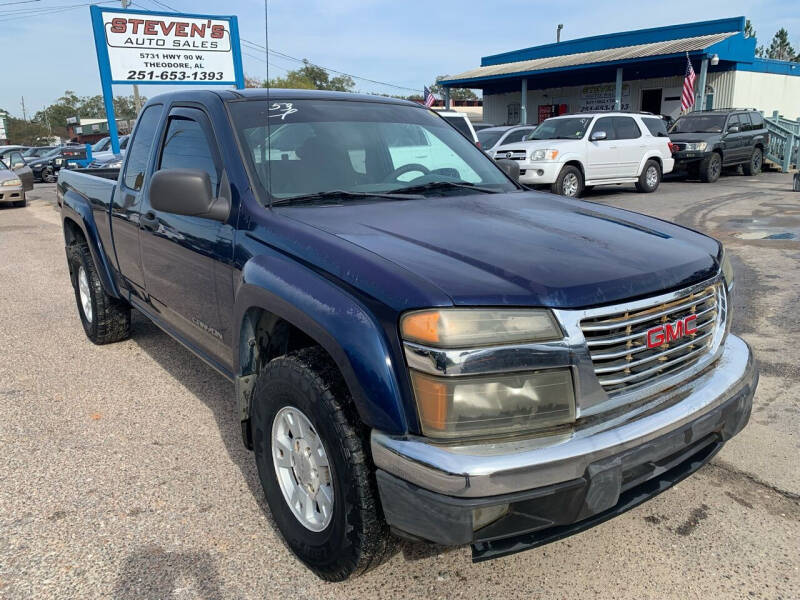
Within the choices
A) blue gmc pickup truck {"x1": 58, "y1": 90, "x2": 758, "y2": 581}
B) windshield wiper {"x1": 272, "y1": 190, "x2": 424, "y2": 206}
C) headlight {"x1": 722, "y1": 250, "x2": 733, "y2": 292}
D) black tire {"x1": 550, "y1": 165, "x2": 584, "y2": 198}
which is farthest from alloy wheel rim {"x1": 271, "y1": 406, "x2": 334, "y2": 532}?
black tire {"x1": 550, "y1": 165, "x2": 584, "y2": 198}

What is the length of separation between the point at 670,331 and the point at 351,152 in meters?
1.73

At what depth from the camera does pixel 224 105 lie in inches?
121

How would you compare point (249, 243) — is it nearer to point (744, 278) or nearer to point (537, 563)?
point (537, 563)

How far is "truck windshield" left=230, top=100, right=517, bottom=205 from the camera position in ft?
9.52

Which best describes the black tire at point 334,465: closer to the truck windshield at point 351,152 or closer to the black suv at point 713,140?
the truck windshield at point 351,152

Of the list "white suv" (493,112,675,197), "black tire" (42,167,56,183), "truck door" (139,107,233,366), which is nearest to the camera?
"truck door" (139,107,233,366)

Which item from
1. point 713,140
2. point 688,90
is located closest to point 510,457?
point 713,140

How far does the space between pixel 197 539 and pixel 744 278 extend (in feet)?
20.0

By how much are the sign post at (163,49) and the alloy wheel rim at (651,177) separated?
9.29m

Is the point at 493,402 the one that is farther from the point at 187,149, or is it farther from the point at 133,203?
the point at 133,203

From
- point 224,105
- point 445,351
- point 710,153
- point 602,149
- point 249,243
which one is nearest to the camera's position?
point 445,351

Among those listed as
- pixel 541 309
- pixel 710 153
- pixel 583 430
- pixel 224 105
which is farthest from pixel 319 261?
pixel 710 153

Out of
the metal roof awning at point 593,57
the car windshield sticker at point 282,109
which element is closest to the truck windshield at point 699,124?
the metal roof awning at point 593,57

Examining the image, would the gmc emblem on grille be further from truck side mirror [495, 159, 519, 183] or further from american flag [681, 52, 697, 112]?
american flag [681, 52, 697, 112]
